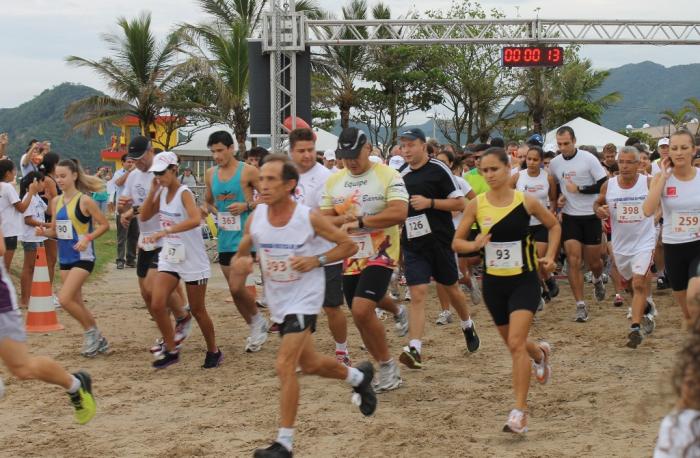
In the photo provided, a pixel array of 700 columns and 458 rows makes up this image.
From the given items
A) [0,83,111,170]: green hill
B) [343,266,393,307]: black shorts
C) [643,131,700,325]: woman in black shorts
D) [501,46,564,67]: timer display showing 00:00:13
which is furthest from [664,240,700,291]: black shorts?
[0,83,111,170]: green hill

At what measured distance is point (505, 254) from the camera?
6340 mm

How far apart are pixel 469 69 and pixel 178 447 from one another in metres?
40.2

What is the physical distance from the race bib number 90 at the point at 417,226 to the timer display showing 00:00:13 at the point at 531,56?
18040 millimetres

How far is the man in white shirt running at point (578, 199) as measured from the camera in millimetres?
10898

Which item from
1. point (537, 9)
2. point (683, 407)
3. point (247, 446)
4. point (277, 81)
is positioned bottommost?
point (247, 446)

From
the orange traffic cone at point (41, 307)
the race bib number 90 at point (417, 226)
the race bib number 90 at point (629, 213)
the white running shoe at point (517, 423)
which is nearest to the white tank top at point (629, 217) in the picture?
the race bib number 90 at point (629, 213)

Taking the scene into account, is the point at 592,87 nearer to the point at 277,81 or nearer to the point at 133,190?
the point at 277,81

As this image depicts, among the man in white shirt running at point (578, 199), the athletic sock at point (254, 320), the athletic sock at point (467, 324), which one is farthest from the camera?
the man in white shirt running at point (578, 199)

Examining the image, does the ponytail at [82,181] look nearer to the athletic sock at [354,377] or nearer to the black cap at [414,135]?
the black cap at [414,135]

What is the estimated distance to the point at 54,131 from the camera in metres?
101

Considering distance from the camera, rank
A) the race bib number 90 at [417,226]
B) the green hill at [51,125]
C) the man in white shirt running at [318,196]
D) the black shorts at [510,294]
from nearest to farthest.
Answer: the black shorts at [510,294], the man in white shirt running at [318,196], the race bib number 90 at [417,226], the green hill at [51,125]

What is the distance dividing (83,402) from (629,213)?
5.95m

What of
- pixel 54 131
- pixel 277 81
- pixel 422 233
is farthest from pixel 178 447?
pixel 54 131

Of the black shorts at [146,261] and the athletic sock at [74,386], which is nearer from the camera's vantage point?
the athletic sock at [74,386]
